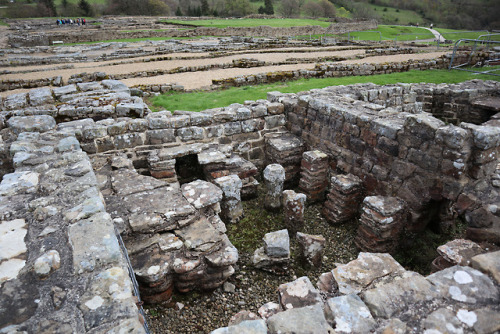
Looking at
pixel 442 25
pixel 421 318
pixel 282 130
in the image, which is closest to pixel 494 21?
pixel 442 25

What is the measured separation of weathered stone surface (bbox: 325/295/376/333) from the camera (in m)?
2.31

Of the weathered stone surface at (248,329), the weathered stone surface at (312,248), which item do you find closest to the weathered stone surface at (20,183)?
the weathered stone surface at (248,329)

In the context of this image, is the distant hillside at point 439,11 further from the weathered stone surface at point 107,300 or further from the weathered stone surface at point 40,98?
the weathered stone surface at point 107,300

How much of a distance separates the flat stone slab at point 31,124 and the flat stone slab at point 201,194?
314 centimetres

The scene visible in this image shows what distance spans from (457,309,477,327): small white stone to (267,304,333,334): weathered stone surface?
1000mm

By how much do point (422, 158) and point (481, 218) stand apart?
1.17 meters

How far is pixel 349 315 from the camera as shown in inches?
94.3

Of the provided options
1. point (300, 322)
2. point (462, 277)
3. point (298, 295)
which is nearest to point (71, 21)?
point (298, 295)

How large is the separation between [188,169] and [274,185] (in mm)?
2110

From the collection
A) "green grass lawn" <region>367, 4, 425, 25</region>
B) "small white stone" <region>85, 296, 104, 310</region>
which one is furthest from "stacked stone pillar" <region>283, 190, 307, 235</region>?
"green grass lawn" <region>367, 4, 425, 25</region>

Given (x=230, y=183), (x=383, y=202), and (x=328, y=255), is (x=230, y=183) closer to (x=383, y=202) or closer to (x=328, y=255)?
(x=328, y=255)

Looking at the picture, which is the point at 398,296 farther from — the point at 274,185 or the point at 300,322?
the point at 274,185

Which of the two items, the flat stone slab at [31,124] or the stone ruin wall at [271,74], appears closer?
the flat stone slab at [31,124]

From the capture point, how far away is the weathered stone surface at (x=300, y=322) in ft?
7.41
